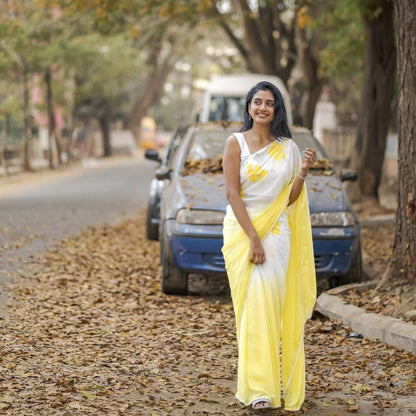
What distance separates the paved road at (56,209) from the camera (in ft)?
40.2

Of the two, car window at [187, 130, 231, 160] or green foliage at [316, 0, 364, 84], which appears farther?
green foliage at [316, 0, 364, 84]

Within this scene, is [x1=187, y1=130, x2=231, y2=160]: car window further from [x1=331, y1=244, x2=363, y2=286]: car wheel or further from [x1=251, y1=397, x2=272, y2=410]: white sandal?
[x1=251, y1=397, x2=272, y2=410]: white sandal

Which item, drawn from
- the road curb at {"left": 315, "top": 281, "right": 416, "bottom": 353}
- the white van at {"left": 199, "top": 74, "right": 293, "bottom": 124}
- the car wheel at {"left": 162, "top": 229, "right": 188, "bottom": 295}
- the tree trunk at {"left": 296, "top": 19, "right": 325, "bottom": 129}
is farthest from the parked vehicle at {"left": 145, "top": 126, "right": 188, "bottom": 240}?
the tree trunk at {"left": 296, "top": 19, "right": 325, "bottom": 129}

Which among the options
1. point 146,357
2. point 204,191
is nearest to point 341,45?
point 204,191

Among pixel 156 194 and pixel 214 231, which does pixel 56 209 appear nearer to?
pixel 156 194

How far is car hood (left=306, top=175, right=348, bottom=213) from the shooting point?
9008mm

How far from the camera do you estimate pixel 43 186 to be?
2609 cm

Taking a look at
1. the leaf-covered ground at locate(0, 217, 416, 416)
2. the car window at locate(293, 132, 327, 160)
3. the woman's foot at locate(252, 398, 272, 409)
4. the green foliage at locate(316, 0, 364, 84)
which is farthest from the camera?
the green foliage at locate(316, 0, 364, 84)

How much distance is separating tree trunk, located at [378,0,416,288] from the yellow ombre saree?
8.74 ft

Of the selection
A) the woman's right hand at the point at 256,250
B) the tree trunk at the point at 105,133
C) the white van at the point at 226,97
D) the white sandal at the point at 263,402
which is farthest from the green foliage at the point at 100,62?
the white sandal at the point at 263,402

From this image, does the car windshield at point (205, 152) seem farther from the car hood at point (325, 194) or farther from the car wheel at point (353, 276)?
the car wheel at point (353, 276)

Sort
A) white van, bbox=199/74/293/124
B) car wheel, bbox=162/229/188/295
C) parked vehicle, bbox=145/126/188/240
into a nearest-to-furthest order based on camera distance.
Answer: car wheel, bbox=162/229/188/295 → parked vehicle, bbox=145/126/188/240 → white van, bbox=199/74/293/124

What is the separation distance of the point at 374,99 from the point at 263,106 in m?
11.9

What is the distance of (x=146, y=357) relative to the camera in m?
6.82
